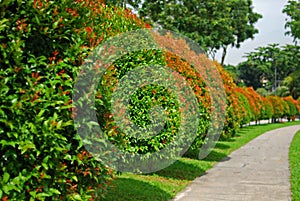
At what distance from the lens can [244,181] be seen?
364 inches

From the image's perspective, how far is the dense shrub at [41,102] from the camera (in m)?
3.43

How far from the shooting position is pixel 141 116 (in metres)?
7.38

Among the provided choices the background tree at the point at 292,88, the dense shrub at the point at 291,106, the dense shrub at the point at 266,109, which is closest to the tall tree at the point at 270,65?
the background tree at the point at 292,88

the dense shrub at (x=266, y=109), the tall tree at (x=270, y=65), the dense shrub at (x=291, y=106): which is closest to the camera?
the dense shrub at (x=266, y=109)

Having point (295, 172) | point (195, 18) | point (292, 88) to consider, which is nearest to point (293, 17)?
point (292, 88)

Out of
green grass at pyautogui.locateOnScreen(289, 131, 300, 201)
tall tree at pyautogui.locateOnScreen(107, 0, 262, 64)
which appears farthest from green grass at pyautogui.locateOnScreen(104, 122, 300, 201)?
tall tree at pyautogui.locateOnScreen(107, 0, 262, 64)

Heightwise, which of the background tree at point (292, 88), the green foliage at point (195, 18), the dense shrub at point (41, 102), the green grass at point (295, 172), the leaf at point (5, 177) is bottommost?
the green grass at point (295, 172)

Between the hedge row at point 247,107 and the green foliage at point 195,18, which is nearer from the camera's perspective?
the hedge row at point 247,107

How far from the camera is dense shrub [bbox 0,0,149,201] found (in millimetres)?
3432

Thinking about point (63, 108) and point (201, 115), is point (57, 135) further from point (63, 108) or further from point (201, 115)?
point (201, 115)

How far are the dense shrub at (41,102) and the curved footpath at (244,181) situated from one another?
Answer: 3847mm

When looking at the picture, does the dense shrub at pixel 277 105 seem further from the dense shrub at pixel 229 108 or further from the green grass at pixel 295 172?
the dense shrub at pixel 229 108

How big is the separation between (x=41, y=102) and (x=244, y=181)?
666 cm

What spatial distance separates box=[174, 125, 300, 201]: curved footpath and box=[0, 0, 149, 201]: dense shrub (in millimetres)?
3847
